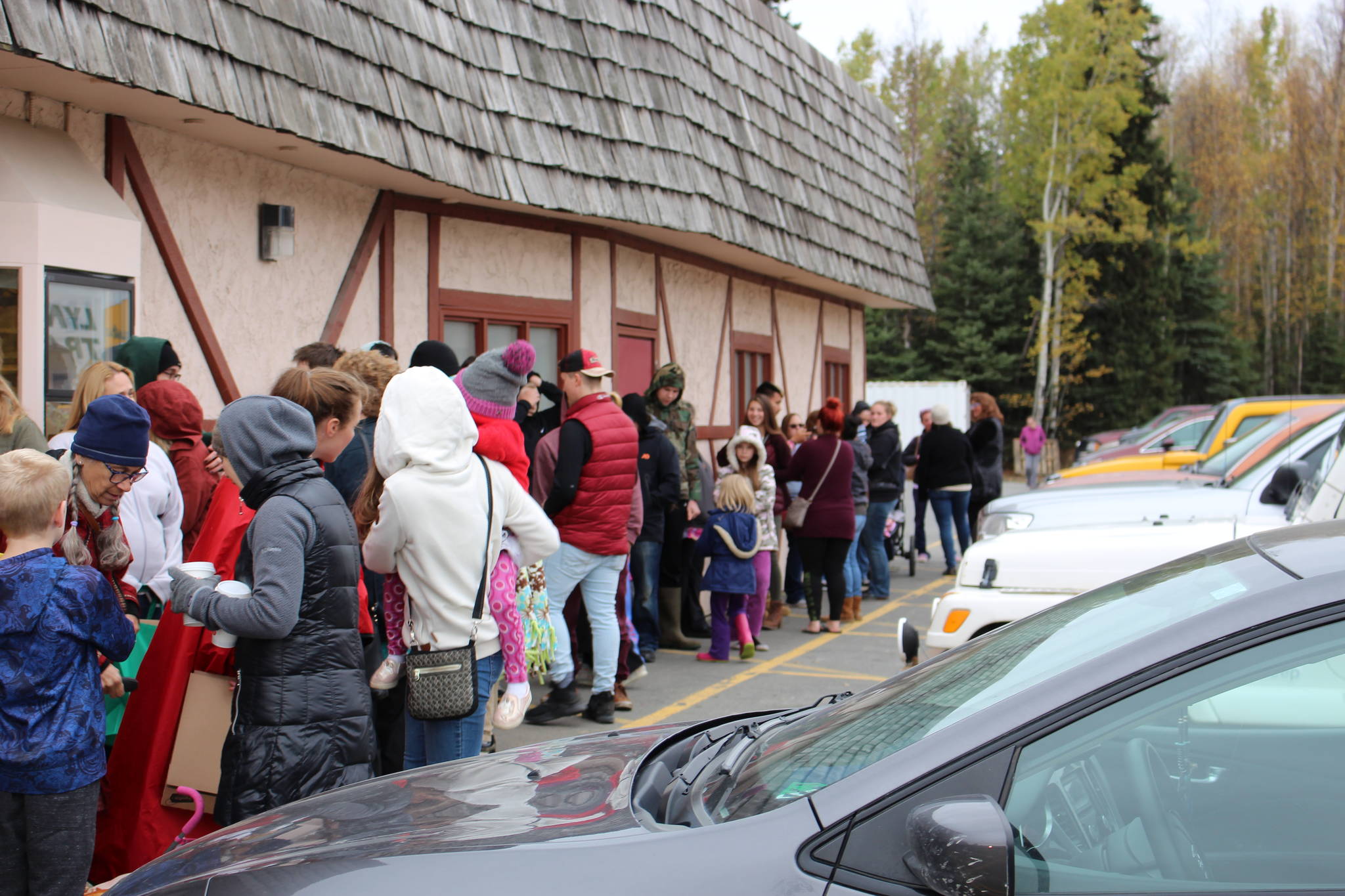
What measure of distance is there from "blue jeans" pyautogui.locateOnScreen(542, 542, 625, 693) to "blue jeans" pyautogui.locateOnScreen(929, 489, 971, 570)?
686 centimetres

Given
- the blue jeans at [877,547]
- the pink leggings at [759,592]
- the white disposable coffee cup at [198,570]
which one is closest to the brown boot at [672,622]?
the pink leggings at [759,592]

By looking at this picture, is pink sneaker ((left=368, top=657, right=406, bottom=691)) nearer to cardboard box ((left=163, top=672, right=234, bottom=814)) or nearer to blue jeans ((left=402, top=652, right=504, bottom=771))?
blue jeans ((left=402, top=652, right=504, bottom=771))

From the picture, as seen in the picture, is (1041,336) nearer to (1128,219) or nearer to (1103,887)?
(1128,219)

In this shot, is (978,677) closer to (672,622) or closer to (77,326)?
(77,326)

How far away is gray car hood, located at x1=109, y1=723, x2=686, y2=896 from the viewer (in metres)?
2.16

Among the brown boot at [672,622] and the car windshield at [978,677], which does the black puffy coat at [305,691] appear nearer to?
the car windshield at [978,677]

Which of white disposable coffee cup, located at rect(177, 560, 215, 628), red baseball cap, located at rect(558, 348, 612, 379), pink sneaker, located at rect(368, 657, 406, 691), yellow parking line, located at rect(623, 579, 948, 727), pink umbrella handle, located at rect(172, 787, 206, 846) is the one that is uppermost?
red baseball cap, located at rect(558, 348, 612, 379)


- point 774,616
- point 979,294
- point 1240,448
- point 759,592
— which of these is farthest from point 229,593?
point 979,294

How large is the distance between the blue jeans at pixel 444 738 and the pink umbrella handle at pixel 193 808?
669 mm

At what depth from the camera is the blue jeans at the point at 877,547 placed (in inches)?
445

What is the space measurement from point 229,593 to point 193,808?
110 centimetres

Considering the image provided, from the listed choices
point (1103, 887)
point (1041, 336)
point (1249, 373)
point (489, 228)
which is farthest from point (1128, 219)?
point (1103, 887)

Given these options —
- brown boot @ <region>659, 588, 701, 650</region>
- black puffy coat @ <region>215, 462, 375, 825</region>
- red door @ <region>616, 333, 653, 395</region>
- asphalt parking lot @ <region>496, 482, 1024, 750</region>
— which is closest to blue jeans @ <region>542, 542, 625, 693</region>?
asphalt parking lot @ <region>496, 482, 1024, 750</region>

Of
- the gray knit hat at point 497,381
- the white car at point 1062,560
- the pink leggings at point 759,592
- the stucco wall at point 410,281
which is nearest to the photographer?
the gray knit hat at point 497,381
